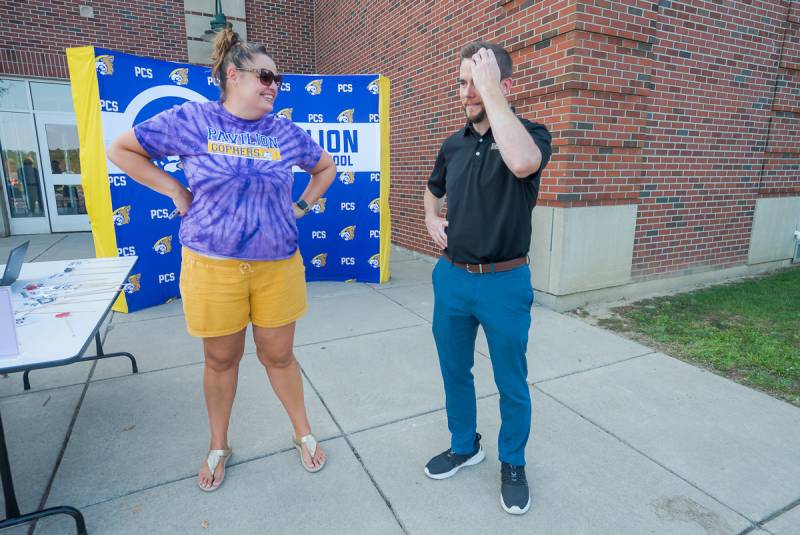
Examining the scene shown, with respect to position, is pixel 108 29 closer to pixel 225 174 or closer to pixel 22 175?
pixel 22 175

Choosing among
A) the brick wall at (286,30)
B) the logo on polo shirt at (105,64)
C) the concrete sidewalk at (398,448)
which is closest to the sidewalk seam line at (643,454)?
the concrete sidewalk at (398,448)

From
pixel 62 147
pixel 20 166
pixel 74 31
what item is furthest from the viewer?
pixel 62 147

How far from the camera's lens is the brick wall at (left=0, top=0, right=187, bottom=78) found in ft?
29.0

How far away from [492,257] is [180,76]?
4.44 metres

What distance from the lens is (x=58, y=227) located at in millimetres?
10055

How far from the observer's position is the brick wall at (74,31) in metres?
8.83

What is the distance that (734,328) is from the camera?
13.9ft

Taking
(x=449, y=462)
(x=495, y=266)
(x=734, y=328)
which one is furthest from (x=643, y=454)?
(x=734, y=328)

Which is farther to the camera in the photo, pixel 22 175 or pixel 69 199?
pixel 69 199

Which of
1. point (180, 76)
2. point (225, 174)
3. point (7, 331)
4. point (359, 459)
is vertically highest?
point (180, 76)

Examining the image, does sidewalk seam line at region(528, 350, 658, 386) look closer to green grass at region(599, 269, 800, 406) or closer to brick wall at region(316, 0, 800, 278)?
green grass at region(599, 269, 800, 406)

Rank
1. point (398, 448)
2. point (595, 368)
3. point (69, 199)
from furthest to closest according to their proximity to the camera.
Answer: point (69, 199) < point (595, 368) < point (398, 448)

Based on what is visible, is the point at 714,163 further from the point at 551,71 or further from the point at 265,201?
the point at 265,201

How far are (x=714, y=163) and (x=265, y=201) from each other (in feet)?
18.9
